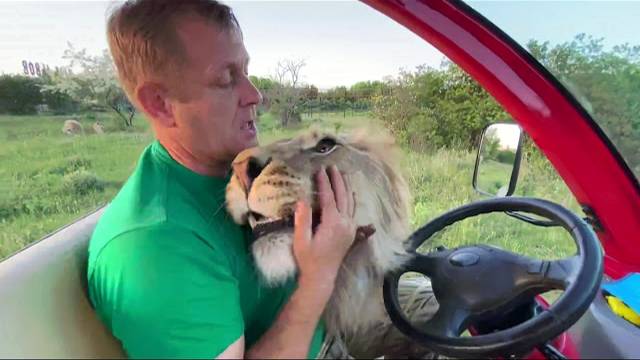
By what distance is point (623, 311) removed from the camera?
1.45 m

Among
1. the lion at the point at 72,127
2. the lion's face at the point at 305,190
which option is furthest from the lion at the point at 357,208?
the lion at the point at 72,127

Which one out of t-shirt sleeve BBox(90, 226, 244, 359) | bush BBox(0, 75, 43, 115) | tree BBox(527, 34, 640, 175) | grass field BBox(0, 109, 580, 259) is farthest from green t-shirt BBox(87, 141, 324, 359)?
tree BBox(527, 34, 640, 175)

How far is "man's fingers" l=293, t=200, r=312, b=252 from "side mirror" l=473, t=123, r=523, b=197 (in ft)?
2.38

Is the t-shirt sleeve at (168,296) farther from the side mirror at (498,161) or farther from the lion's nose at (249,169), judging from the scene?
the side mirror at (498,161)

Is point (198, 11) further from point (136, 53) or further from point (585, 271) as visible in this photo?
point (585, 271)

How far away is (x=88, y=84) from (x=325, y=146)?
0.55m

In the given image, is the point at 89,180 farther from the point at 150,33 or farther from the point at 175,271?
the point at 175,271

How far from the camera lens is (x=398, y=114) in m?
1.39

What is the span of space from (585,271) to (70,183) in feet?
3.48

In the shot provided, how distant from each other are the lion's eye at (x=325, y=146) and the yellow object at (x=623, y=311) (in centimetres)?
82

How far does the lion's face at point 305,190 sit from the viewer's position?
102 centimetres

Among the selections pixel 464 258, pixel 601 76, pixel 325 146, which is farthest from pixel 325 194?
Answer: pixel 601 76

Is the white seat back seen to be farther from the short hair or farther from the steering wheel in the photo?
the steering wheel

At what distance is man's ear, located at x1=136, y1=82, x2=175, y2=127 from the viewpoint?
1.17m
